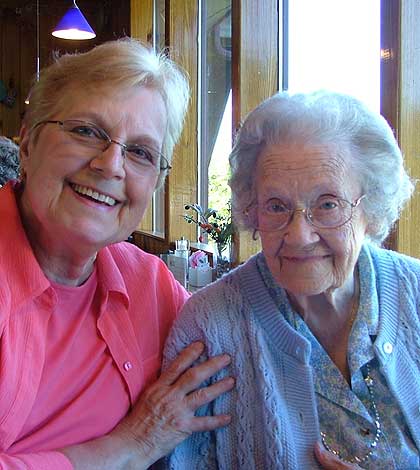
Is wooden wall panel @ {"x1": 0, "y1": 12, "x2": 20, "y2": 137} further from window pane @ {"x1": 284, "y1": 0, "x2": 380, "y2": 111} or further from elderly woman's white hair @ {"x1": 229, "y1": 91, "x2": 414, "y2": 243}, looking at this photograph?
elderly woman's white hair @ {"x1": 229, "y1": 91, "x2": 414, "y2": 243}

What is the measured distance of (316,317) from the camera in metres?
1.39

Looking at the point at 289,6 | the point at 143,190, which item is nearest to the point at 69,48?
the point at 289,6

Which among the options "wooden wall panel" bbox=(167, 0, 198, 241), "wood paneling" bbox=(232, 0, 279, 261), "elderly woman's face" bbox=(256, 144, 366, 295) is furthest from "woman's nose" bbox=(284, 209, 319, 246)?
"wooden wall panel" bbox=(167, 0, 198, 241)

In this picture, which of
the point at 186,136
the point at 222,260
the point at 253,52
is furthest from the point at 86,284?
the point at 186,136

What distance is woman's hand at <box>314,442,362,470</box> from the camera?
121 centimetres

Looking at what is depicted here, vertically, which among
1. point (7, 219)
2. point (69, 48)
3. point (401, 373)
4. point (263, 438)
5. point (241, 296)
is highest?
point (69, 48)

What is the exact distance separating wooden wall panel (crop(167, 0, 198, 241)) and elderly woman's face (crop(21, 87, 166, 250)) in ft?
10.6

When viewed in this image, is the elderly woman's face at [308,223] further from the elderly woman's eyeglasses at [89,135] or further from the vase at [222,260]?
the vase at [222,260]

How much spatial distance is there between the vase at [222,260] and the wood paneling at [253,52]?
27.9 inches

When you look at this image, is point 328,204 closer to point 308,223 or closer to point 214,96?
point 308,223

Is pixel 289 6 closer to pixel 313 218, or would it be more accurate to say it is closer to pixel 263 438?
pixel 313 218

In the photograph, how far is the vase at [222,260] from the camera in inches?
128

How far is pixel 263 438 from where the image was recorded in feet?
4.17

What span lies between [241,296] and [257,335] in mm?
114
